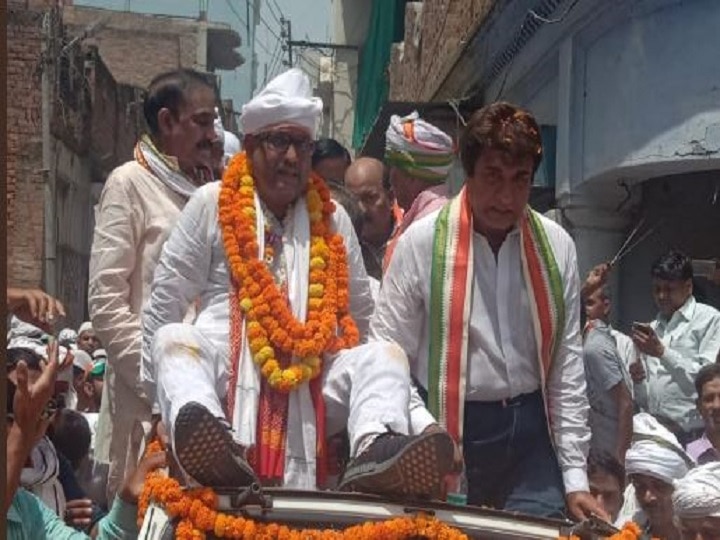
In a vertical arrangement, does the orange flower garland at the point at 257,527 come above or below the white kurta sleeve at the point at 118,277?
below

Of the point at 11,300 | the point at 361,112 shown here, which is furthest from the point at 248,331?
the point at 361,112

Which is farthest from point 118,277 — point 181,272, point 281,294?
point 281,294

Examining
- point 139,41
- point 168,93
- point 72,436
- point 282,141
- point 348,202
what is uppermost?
point 139,41

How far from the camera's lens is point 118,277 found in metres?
5.16

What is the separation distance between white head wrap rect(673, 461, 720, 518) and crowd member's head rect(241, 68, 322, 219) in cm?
172

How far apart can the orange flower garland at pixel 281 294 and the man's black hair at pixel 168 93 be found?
0.68m

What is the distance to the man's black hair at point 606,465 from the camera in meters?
5.89

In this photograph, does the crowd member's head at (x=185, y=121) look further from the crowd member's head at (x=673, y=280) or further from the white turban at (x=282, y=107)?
the crowd member's head at (x=673, y=280)

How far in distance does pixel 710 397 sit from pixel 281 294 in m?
2.47

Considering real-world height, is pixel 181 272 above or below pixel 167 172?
below

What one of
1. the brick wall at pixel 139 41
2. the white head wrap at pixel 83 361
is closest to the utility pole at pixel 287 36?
the brick wall at pixel 139 41

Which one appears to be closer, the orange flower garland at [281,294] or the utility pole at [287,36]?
the orange flower garland at [281,294]

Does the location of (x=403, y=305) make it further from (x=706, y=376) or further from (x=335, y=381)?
(x=706, y=376)

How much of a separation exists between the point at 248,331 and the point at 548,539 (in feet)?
3.91
